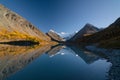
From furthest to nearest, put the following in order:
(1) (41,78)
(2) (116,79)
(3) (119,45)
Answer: (3) (119,45) < (1) (41,78) < (2) (116,79)

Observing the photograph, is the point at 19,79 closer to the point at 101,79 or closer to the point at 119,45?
the point at 101,79

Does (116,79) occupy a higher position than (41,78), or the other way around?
(41,78)

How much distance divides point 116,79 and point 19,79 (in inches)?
662

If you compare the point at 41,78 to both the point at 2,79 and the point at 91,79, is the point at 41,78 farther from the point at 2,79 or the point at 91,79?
the point at 91,79

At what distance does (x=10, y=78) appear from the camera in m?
34.2

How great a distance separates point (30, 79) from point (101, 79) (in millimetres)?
12648

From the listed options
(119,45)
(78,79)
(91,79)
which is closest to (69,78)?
(78,79)

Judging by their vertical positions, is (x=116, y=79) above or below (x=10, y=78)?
below

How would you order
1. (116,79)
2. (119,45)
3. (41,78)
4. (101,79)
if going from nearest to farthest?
(116,79), (101,79), (41,78), (119,45)

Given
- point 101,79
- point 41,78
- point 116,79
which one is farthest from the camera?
point 41,78

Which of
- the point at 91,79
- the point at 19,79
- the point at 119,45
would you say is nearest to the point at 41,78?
the point at 19,79

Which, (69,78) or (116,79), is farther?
(69,78)

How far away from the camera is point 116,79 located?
94.0 ft

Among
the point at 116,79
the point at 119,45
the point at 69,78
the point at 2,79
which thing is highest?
the point at 119,45
